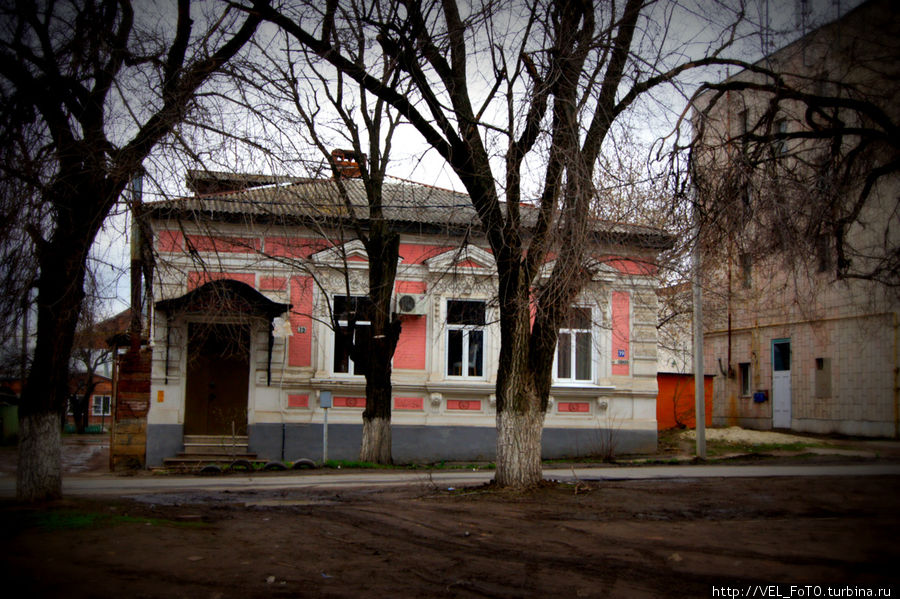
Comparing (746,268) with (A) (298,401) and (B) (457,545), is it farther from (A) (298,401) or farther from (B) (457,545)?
(A) (298,401)

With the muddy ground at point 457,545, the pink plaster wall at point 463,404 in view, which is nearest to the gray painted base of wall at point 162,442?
the pink plaster wall at point 463,404

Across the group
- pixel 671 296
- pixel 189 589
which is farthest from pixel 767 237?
pixel 671 296

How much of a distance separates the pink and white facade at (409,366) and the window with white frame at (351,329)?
2.0 inches

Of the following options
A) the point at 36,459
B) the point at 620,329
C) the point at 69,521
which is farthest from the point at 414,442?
the point at 69,521

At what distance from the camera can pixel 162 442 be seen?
17.0 meters

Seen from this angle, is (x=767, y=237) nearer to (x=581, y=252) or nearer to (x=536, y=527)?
(x=581, y=252)

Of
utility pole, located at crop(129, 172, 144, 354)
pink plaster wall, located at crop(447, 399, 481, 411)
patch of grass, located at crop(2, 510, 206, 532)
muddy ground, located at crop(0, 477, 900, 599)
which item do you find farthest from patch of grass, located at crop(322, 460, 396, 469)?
patch of grass, located at crop(2, 510, 206, 532)

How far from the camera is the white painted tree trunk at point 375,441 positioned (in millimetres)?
15570

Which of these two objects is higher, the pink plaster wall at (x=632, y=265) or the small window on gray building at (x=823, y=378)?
the pink plaster wall at (x=632, y=265)

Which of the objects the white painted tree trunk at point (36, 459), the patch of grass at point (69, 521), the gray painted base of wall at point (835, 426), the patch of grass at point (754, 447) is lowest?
the patch of grass at point (754, 447)

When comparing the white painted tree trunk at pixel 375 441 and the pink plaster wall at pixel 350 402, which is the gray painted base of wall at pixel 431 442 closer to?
the pink plaster wall at pixel 350 402

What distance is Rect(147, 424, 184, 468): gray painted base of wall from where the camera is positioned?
16938 mm

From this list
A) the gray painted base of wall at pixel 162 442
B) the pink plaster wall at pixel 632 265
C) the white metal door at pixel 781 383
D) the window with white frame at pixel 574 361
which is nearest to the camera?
the pink plaster wall at pixel 632 265

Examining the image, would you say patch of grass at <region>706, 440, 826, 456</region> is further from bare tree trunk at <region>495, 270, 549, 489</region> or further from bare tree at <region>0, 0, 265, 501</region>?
bare tree at <region>0, 0, 265, 501</region>
